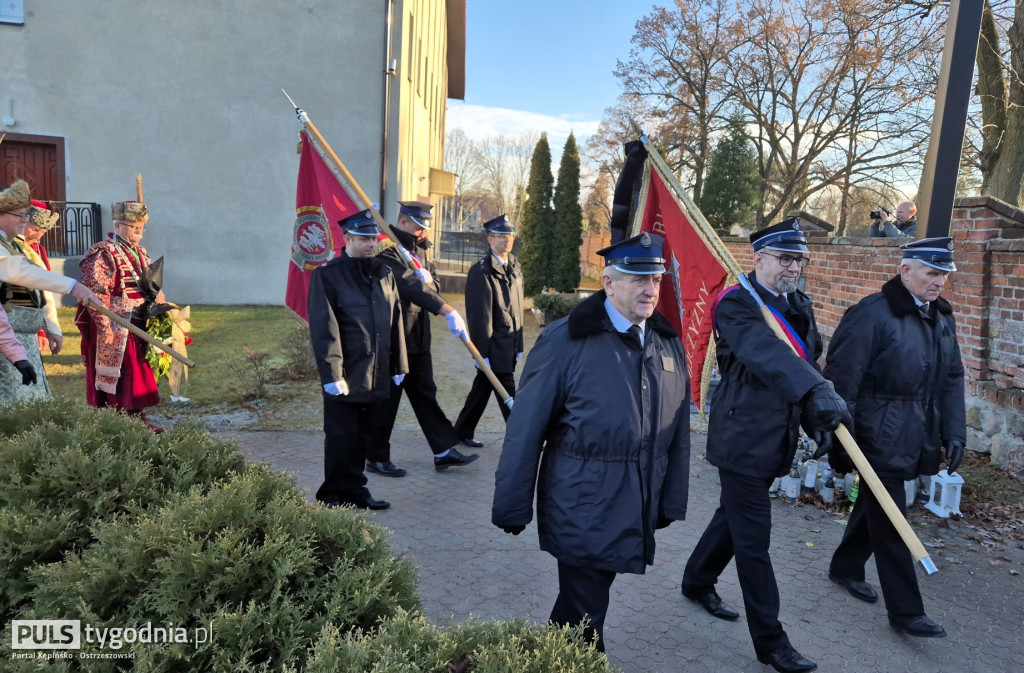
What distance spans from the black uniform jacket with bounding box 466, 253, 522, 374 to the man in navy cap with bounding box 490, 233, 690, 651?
3.55m

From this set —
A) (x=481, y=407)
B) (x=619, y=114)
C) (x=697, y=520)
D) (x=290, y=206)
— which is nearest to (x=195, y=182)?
(x=290, y=206)

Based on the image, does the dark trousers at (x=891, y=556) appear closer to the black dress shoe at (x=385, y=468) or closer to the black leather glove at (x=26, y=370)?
the black dress shoe at (x=385, y=468)

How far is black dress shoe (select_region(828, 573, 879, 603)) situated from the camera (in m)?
4.25

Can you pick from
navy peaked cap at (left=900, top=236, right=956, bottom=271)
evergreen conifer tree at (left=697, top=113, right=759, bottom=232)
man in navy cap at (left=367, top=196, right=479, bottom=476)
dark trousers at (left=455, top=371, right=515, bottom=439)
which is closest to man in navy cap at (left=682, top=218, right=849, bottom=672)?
navy peaked cap at (left=900, top=236, right=956, bottom=271)

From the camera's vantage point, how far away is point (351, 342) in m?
5.04

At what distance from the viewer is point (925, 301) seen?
3912 millimetres

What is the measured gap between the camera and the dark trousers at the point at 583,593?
114 inches

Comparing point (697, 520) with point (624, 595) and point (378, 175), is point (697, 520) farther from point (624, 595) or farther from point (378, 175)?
point (378, 175)

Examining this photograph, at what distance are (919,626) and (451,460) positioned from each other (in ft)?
12.3

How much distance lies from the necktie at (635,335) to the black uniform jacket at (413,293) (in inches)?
113

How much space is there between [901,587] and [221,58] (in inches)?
643

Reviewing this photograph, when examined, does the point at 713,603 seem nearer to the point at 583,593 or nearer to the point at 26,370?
the point at 583,593

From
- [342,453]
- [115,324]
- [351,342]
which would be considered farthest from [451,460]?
[115,324]

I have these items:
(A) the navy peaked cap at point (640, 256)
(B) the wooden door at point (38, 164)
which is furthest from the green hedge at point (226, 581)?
(B) the wooden door at point (38, 164)
